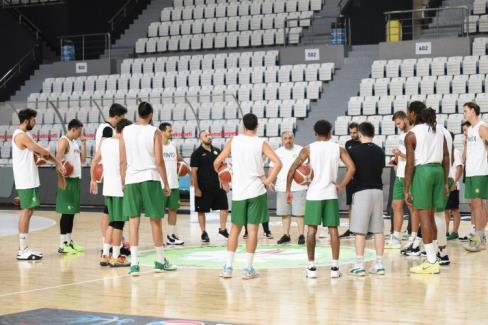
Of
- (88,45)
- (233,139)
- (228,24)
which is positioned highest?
(228,24)

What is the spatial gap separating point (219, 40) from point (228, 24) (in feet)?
2.80

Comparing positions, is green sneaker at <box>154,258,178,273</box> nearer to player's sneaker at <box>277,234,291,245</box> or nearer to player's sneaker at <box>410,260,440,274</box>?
player's sneaker at <box>410,260,440,274</box>

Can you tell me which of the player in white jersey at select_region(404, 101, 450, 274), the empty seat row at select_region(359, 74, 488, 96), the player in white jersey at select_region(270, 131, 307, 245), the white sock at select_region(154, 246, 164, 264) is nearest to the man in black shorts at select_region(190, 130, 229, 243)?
the player in white jersey at select_region(270, 131, 307, 245)

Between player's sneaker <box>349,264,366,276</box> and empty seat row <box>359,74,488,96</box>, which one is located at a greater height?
empty seat row <box>359,74,488,96</box>

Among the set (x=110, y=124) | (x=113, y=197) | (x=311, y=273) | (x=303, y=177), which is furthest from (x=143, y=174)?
(x=303, y=177)

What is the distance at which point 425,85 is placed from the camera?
2341cm

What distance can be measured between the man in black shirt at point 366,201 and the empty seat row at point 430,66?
1389 centimetres

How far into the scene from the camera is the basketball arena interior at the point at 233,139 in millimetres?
9203

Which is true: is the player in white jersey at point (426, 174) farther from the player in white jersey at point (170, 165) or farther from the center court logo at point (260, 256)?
the player in white jersey at point (170, 165)

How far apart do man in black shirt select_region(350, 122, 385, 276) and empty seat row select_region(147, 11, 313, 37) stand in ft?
56.5

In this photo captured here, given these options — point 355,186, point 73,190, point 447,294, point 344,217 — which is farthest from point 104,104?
point 447,294

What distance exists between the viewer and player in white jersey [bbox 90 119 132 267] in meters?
11.8

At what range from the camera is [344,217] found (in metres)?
20.5

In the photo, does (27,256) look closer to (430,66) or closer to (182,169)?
(182,169)
